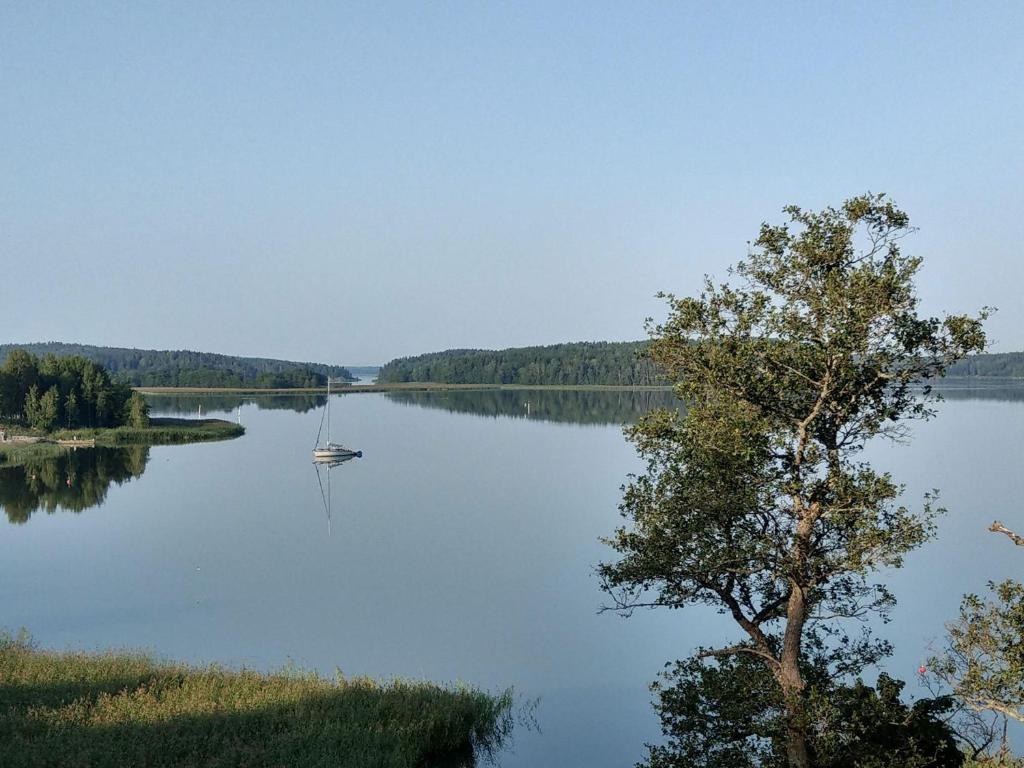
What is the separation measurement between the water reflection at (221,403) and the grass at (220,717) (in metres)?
129

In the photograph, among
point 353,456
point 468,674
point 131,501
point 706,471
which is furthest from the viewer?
point 353,456

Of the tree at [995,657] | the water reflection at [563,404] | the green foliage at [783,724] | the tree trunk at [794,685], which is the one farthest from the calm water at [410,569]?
the water reflection at [563,404]

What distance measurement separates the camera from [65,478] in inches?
2445

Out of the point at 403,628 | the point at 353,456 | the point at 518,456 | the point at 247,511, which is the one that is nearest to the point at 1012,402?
the point at 518,456

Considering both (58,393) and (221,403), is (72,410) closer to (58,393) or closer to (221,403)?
(58,393)

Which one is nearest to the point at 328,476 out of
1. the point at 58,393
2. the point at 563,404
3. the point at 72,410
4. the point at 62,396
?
the point at 72,410

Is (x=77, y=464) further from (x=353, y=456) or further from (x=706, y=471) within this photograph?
(x=706, y=471)

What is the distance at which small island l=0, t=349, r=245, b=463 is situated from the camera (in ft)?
289

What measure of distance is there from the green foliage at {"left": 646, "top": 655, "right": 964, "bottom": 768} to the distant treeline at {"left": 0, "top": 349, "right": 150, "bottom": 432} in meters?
90.7

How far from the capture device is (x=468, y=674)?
22.0 metres

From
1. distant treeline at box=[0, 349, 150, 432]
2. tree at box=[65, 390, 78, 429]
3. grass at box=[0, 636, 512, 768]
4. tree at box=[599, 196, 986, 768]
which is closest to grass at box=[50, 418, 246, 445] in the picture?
distant treeline at box=[0, 349, 150, 432]

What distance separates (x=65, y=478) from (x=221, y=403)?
375ft

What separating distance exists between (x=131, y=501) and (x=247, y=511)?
357 inches

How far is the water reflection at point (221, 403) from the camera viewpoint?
15212 cm
